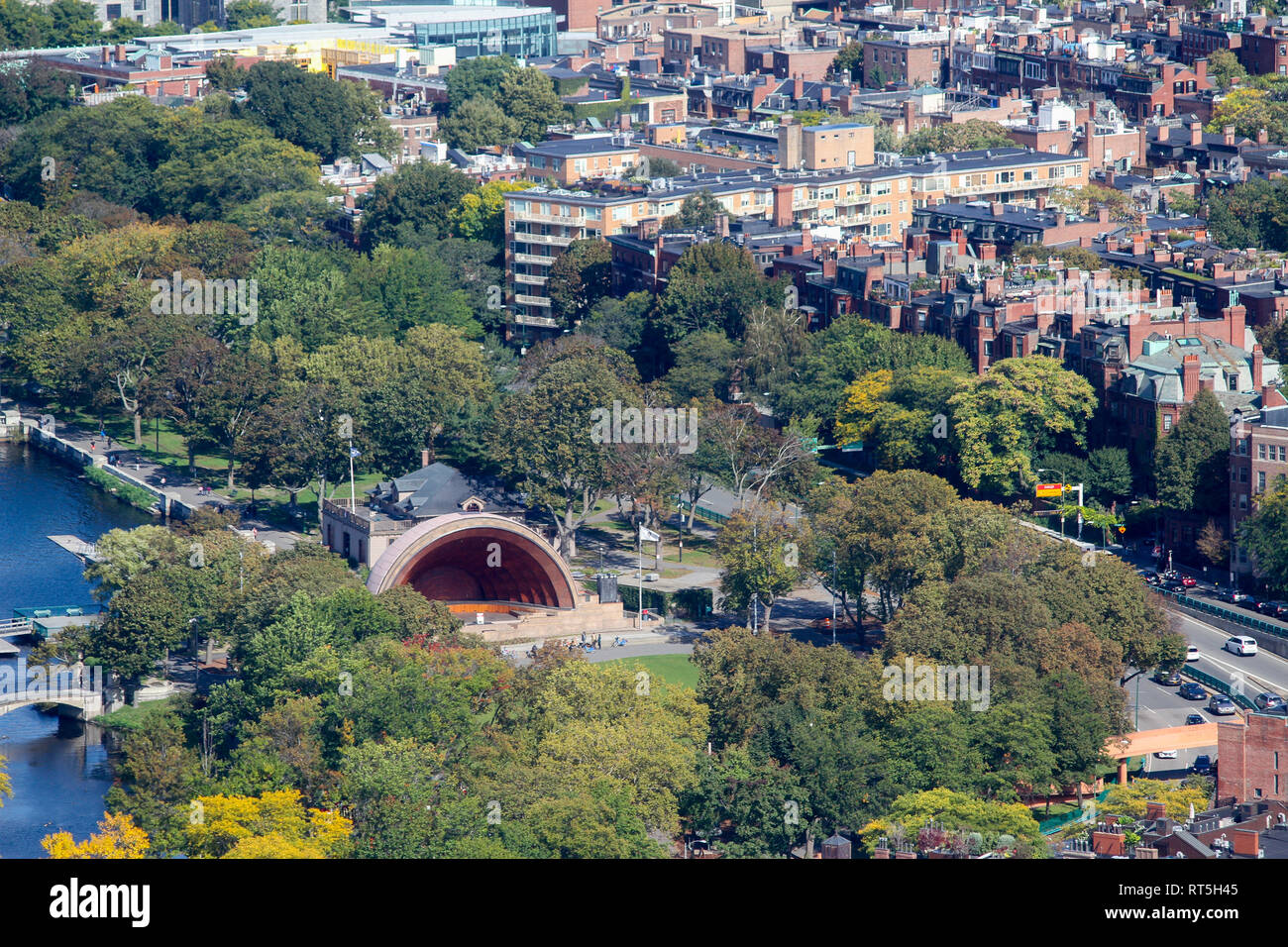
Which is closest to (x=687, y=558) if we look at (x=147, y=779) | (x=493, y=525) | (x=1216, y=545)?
(x=493, y=525)

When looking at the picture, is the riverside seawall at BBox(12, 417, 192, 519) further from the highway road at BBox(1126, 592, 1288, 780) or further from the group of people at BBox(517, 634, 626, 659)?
the highway road at BBox(1126, 592, 1288, 780)

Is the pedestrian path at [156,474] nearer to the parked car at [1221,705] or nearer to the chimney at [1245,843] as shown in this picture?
the parked car at [1221,705]

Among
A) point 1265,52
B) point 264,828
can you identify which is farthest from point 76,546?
point 1265,52

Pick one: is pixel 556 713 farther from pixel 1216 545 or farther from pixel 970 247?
pixel 970 247

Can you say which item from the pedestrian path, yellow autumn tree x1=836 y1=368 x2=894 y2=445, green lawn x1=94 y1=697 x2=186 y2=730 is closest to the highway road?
yellow autumn tree x1=836 y1=368 x2=894 y2=445
